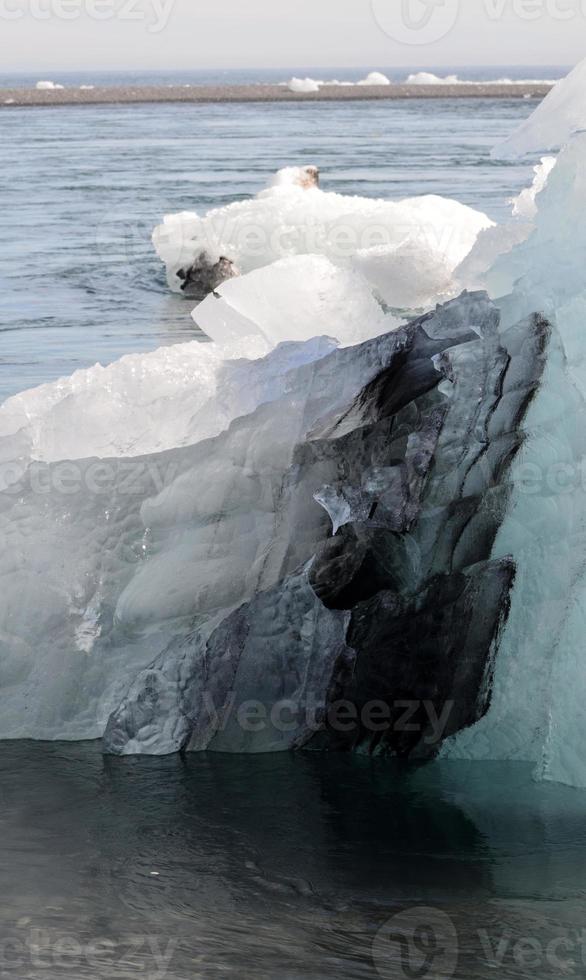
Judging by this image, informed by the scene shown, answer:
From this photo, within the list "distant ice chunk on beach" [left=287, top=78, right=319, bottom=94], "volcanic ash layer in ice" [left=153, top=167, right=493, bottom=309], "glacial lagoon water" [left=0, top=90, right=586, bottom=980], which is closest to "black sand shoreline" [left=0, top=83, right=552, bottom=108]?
"distant ice chunk on beach" [left=287, top=78, right=319, bottom=94]

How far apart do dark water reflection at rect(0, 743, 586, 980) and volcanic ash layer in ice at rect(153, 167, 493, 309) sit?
33.9 feet

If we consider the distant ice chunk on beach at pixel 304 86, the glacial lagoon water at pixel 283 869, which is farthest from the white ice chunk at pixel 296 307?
the distant ice chunk on beach at pixel 304 86

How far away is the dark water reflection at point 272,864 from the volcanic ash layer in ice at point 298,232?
33.9ft

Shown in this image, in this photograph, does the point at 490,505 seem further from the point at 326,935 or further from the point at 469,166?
the point at 469,166

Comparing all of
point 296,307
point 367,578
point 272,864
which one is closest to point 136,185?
point 296,307

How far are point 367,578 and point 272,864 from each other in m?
1.35

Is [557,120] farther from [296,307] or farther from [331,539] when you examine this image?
[331,539]

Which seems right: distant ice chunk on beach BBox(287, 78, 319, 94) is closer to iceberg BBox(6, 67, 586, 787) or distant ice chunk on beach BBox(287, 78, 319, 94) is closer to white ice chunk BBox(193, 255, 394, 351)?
white ice chunk BBox(193, 255, 394, 351)

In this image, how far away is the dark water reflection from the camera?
413 cm

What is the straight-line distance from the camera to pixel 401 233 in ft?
55.3

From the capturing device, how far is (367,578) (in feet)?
18.7

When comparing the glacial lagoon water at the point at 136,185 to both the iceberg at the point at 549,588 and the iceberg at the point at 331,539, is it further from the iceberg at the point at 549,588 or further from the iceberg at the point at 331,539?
the iceberg at the point at 549,588

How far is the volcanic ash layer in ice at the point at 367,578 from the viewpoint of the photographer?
5652 millimetres

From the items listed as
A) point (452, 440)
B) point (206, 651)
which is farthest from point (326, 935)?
point (452, 440)
